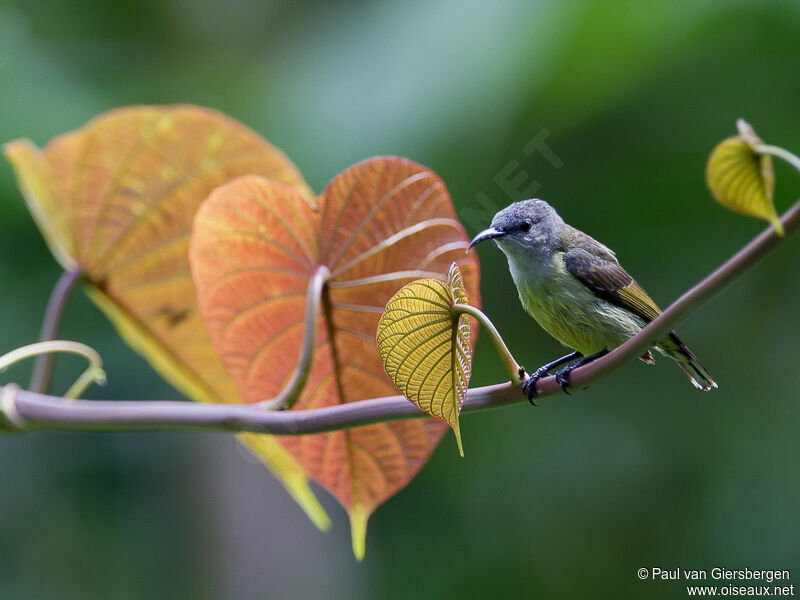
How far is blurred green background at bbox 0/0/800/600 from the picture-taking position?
45.8 inches

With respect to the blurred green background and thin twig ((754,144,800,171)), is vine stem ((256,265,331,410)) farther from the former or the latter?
the blurred green background

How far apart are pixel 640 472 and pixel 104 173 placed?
1091 mm

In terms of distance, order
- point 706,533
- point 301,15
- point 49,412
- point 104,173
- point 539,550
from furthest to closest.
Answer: point 301,15 → point 539,550 → point 706,533 → point 104,173 → point 49,412

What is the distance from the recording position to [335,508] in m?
1.57

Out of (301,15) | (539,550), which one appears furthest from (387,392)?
(301,15)

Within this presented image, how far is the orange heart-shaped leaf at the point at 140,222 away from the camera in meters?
0.57

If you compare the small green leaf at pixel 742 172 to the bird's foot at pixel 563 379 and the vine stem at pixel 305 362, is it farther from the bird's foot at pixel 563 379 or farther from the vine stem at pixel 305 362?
the vine stem at pixel 305 362

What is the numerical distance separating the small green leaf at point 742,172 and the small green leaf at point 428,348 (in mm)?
94

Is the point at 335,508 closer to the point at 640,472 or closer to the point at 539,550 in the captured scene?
the point at 539,550

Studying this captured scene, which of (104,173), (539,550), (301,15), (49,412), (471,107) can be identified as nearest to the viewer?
(49,412)

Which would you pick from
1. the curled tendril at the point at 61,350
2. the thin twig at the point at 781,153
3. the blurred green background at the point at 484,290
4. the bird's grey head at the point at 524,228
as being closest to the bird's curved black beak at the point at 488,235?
the bird's grey head at the point at 524,228

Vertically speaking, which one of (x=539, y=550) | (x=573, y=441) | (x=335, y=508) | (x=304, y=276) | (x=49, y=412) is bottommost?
(x=335, y=508)

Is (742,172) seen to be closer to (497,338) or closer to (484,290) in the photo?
(497,338)

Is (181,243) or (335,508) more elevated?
(181,243)
